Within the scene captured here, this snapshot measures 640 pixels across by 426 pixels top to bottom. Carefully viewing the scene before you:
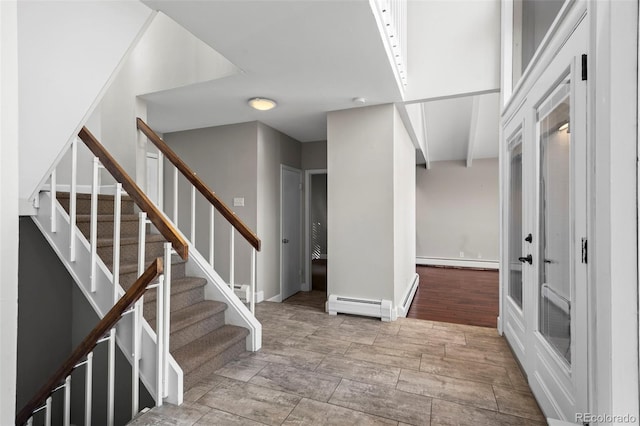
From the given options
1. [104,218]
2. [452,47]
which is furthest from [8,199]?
[452,47]

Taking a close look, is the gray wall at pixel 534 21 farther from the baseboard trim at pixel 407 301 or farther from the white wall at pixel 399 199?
the baseboard trim at pixel 407 301

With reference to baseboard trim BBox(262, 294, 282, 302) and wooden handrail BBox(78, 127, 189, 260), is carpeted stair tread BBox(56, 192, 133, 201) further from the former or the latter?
baseboard trim BBox(262, 294, 282, 302)

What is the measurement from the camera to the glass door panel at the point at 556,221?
159cm

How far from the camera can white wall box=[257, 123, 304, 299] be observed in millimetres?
4227

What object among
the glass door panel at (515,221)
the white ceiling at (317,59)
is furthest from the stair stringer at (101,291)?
the glass door panel at (515,221)

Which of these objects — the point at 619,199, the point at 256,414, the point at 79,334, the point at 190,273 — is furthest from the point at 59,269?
the point at 619,199

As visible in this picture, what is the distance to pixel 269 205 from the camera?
4418 mm

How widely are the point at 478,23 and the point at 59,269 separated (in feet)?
15.9

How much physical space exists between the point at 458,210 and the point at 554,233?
20.9 ft

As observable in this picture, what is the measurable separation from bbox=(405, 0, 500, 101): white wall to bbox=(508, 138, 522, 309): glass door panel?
919 millimetres

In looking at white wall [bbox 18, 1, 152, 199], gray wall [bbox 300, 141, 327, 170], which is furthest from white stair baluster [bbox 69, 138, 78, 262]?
gray wall [bbox 300, 141, 327, 170]

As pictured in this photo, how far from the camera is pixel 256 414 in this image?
1825 mm

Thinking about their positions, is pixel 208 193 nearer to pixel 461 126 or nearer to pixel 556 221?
pixel 556 221

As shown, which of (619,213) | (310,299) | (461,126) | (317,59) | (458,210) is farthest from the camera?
(458,210)
